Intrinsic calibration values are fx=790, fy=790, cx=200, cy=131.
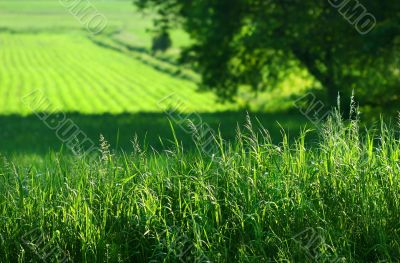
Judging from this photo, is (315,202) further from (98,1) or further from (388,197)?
(98,1)

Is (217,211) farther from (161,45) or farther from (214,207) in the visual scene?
(161,45)

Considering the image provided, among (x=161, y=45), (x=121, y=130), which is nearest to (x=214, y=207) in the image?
(x=121, y=130)

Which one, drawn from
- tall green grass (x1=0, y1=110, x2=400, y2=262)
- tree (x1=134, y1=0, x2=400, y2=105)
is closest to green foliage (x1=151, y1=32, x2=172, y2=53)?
tree (x1=134, y1=0, x2=400, y2=105)

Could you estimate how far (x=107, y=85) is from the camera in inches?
1997

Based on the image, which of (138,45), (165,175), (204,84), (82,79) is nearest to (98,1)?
(138,45)

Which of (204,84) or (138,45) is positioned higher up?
(204,84)

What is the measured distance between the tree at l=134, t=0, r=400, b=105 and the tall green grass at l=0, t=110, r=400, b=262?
14190 millimetres

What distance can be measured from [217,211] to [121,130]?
15.5 m

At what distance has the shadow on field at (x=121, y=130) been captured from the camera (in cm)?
1884

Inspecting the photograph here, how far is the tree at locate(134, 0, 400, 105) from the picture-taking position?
71.5ft

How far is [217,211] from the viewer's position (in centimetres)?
654

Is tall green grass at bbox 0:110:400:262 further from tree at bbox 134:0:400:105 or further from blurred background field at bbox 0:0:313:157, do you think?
tree at bbox 134:0:400:105

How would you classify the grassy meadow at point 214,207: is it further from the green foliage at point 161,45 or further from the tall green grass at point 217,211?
the green foliage at point 161,45

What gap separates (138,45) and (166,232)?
73.8 metres
